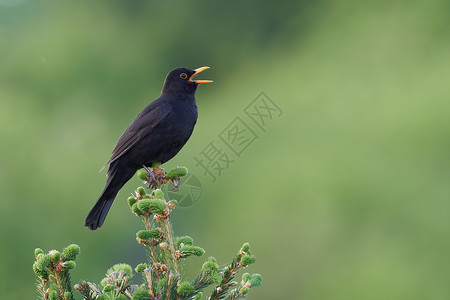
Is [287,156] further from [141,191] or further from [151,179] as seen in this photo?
[141,191]

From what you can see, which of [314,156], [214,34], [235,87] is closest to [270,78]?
[235,87]

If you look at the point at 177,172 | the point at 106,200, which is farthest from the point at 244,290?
the point at 106,200

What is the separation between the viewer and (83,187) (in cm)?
1497

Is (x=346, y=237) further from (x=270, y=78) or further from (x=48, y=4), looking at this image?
(x=48, y=4)

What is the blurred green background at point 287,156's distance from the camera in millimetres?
13523

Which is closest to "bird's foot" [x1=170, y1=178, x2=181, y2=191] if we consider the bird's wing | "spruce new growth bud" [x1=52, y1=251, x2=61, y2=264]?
the bird's wing

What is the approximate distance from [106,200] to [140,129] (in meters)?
0.74

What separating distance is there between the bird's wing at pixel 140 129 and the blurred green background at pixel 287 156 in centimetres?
760

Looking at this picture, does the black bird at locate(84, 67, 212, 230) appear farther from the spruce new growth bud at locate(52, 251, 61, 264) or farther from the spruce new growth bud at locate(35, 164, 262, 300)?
the spruce new growth bud at locate(52, 251, 61, 264)

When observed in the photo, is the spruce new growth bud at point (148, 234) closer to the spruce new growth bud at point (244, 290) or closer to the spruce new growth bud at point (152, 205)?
the spruce new growth bud at point (152, 205)

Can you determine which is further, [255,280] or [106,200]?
[106,200]

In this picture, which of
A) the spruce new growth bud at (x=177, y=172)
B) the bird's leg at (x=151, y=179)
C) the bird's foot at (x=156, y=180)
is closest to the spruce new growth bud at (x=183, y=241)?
the spruce new growth bud at (x=177, y=172)

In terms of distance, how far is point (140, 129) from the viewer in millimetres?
4805

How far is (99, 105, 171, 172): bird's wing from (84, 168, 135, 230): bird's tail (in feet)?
0.44
